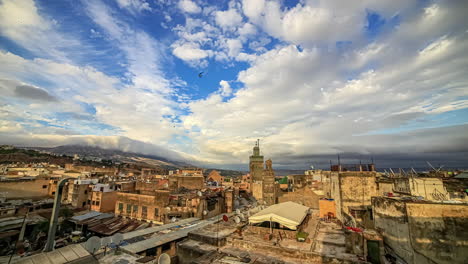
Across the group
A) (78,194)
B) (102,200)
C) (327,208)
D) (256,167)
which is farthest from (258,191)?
(78,194)

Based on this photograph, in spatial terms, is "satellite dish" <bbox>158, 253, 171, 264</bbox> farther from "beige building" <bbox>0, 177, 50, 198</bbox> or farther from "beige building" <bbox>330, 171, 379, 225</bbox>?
"beige building" <bbox>0, 177, 50, 198</bbox>

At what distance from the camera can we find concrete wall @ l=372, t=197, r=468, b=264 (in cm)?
995

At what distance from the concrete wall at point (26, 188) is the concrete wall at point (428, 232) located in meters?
57.3

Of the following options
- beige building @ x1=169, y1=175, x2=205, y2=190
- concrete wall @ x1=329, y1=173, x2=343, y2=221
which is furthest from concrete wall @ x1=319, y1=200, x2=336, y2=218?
beige building @ x1=169, y1=175, x2=205, y2=190

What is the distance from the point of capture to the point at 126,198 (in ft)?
99.0

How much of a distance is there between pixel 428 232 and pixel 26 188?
60346 millimetres

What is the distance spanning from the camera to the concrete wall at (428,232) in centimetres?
995

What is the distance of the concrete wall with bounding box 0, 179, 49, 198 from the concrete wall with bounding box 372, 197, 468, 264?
2258 inches

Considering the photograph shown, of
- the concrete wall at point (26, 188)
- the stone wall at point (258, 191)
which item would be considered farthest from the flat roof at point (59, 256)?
the concrete wall at point (26, 188)

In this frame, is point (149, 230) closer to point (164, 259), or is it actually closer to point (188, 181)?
point (164, 259)

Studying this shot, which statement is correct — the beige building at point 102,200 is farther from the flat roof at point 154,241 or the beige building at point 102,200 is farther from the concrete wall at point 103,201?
the flat roof at point 154,241

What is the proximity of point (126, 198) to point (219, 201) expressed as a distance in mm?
13987

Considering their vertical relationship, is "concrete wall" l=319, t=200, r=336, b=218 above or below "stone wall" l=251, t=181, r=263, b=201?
above

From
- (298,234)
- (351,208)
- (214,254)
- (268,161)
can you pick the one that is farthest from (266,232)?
(268,161)
